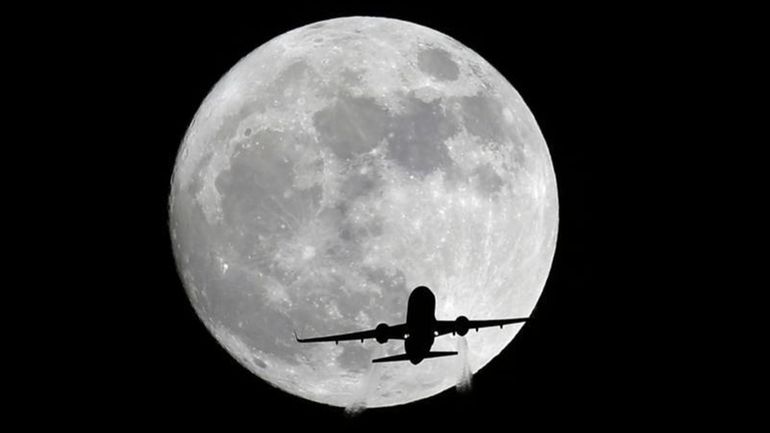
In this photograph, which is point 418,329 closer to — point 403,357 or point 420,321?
point 420,321

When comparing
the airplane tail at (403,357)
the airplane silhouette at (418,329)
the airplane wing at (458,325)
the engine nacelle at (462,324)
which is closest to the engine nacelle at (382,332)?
the airplane silhouette at (418,329)

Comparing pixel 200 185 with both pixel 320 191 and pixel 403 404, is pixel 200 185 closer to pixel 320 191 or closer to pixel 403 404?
pixel 320 191

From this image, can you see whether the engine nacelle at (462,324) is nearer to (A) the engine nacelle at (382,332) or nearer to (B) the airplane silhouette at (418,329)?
(B) the airplane silhouette at (418,329)

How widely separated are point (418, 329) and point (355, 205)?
357 cm

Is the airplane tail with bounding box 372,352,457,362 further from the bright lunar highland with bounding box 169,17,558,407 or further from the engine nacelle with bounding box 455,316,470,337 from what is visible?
the engine nacelle with bounding box 455,316,470,337

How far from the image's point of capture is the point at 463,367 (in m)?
28.5

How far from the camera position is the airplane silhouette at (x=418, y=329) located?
1038 inches

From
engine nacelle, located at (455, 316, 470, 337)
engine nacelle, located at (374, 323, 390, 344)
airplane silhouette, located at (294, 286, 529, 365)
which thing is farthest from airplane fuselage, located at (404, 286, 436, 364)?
engine nacelle, located at (455, 316, 470, 337)

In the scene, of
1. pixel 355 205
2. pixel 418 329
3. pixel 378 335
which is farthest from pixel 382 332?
pixel 355 205

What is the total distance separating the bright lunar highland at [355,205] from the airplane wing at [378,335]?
20 cm

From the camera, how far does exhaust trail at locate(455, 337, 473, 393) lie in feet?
91.6

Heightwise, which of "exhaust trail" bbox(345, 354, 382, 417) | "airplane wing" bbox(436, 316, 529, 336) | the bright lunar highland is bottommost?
"exhaust trail" bbox(345, 354, 382, 417)

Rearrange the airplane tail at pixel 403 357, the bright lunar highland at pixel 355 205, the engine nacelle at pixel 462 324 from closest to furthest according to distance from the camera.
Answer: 1. the bright lunar highland at pixel 355 205
2. the engine nacelle at pixel 462 324
3. the airplane tail at pixel 403 357

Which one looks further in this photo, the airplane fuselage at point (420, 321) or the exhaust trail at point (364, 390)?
the exhaust trail at point (364, 390)
